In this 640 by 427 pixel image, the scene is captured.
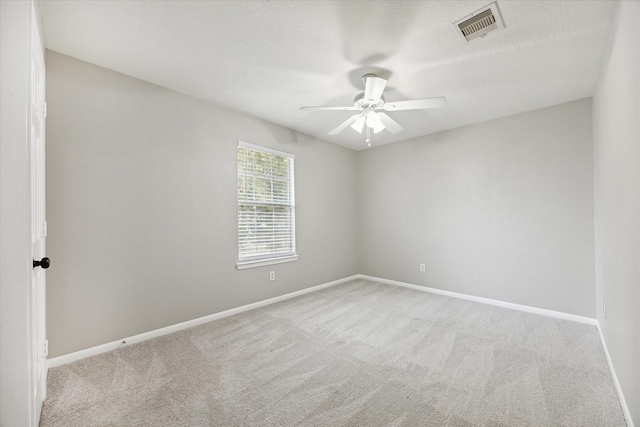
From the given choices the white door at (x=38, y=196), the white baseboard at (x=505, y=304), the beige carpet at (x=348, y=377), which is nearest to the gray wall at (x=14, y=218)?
the white door at (x=38, y=196)

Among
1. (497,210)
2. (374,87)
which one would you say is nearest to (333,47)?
(374,87)

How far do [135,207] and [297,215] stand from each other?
211 centimetres

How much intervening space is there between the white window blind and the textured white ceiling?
2.62ft

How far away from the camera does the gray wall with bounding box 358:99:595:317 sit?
3098 mm

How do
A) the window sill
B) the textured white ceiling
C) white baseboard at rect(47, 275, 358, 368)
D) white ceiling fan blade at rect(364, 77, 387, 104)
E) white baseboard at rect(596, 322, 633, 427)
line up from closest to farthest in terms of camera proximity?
1. white baseboard at rect(596, 322, 633, 427)
2. the textured white ceiling
3. white baseboard at rect(47, 275, 358, 368)
4. white ceiling fan blade at rect(364, 77, 387, 104)
5. the window sill

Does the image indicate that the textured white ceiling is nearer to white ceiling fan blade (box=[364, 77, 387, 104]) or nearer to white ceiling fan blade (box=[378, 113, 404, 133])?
white ceiling fan blade (box=[364, 77, 387, 104])

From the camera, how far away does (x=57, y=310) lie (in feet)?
7.04

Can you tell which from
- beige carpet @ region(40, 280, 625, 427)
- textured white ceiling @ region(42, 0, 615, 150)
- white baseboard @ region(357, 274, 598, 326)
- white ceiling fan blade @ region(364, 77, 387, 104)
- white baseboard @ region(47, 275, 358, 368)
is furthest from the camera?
white baseboard @ region(357, 274, 598, 326)

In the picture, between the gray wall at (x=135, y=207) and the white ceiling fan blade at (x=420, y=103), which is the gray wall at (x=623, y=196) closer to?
the white ceiling fan blade at (x=420, y=103)

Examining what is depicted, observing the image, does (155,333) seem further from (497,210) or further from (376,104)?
(497,210)

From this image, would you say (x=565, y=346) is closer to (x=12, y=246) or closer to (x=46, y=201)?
(x=12, y=246)

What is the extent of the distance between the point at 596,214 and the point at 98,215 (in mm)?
4814

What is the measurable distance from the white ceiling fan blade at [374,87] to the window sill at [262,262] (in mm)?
2344

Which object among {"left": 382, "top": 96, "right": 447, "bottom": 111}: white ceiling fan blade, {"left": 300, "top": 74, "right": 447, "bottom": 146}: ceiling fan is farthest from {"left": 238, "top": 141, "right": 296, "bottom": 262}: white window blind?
{"left": 382, "top": 96, "right": 447, "bottom": 111}: white ceiling fan blade
